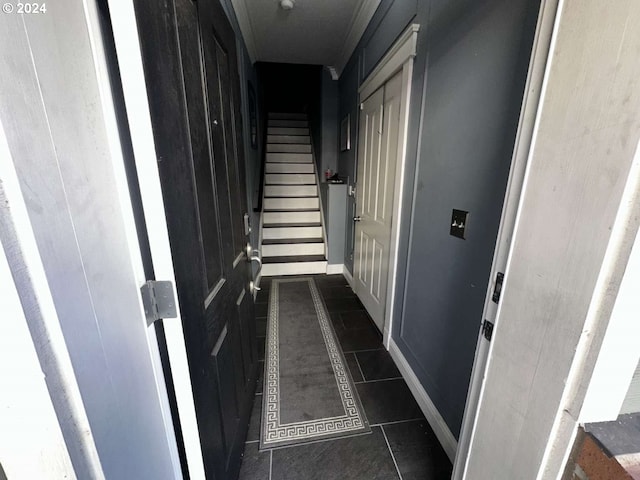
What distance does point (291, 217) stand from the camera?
3949mm

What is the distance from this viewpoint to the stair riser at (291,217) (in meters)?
3.89

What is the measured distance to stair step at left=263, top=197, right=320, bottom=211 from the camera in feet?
13.2

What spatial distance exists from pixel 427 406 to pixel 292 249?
8.27 feet

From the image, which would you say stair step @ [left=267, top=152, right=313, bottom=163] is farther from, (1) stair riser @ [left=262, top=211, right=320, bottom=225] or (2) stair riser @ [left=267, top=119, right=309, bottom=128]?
(1) stair riser @ [left=262, top=211, right=320, bottom=225]

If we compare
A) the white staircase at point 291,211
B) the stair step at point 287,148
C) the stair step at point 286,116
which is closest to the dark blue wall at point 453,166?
the white staircase at point 291,211

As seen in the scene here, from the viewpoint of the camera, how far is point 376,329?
7.45ft

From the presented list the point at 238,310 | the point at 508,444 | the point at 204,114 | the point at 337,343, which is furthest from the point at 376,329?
the point at 204,114

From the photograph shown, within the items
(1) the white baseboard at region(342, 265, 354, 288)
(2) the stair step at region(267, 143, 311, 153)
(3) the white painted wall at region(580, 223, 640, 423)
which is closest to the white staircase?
(2) the stair step at region(267, 143, 311, 153)

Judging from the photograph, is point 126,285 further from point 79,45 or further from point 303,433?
point 303,433

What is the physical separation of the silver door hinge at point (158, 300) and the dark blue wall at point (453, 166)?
1092mm

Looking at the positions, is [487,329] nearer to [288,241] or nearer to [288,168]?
[288,241]

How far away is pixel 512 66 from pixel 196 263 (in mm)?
1207

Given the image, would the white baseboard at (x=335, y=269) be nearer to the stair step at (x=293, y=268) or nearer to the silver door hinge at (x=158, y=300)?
the stair step at (x=293, y=268)

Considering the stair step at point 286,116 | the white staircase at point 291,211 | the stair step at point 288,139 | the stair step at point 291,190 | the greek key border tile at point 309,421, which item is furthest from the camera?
the stair step at point 286,116
